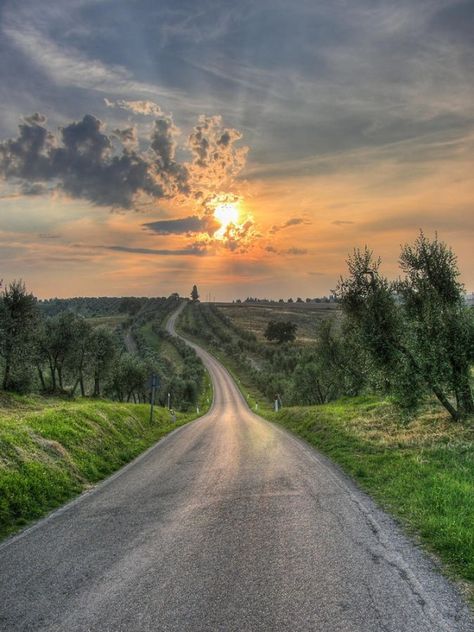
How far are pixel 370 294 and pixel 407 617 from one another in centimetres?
1988

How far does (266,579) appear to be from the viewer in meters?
7.45

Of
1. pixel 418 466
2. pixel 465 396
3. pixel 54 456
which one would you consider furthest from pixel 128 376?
pixel 418 466

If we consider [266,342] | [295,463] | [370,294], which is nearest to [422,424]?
[370,294]

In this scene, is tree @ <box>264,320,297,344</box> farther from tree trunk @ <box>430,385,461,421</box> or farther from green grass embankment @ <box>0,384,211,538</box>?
tree trunk @ <box>430,385,461,421</box>

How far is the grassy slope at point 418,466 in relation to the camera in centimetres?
923

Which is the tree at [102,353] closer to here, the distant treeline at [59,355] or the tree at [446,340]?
the distant treeline at [59,355]

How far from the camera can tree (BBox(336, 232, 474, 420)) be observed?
20.2 meters

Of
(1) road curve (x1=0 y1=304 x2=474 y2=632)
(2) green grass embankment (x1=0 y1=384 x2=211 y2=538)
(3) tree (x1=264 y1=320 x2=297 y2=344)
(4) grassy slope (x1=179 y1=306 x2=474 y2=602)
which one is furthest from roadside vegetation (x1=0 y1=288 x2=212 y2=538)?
(3) tree (x1=264 y1=320 x2=297 y2=344)

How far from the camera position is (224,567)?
796cm

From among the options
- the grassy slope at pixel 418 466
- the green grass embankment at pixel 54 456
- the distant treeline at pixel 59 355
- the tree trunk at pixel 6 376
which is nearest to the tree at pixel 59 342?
the distant treeline at pixel 59 355

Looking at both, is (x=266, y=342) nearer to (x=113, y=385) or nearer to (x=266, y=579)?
(x=113, y=385)

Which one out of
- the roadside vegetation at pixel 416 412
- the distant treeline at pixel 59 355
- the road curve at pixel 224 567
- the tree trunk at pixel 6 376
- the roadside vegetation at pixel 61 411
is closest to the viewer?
the road curve at pixel 224 567

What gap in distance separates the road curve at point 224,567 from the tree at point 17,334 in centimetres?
3125

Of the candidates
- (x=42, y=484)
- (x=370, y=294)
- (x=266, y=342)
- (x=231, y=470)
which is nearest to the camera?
(x=42, y=484)
